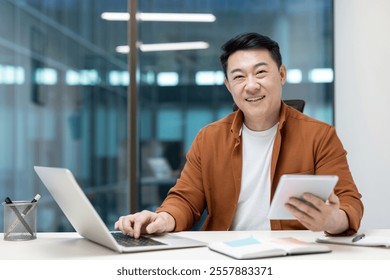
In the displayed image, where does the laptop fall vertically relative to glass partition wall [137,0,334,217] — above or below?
below

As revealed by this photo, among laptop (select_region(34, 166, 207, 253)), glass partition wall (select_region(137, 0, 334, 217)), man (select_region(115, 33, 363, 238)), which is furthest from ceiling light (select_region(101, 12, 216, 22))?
laptop (select_region(34, 166, 207, 253))

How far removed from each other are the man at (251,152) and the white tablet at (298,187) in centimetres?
56

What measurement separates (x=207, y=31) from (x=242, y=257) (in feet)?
9.28

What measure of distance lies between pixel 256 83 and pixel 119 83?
229cm

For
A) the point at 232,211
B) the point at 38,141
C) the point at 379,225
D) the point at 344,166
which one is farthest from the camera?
the point at 38,141

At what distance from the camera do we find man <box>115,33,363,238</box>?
1838 mm

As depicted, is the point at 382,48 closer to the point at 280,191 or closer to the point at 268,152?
the point at 268,152

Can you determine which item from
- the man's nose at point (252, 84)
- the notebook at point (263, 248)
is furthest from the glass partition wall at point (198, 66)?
the notebook at point (263, 248)

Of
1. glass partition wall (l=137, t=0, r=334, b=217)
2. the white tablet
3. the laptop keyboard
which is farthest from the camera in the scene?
glass partition wall (l=137, t=0, r=334, b=217)

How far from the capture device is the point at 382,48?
3.22m

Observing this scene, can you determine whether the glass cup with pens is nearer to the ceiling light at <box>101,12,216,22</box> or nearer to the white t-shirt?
the white t-shirt

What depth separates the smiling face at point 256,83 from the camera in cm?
188

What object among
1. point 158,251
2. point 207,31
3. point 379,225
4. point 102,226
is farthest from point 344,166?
point 207,31

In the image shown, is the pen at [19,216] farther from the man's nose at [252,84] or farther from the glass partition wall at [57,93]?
the glass partition wall at [57,93]
